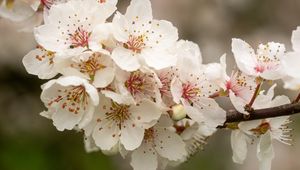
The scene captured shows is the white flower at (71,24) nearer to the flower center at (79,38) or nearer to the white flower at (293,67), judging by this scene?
the flower center at (79,38)

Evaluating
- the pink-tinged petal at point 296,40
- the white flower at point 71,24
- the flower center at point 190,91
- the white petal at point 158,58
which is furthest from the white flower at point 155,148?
the pink-tinged petal at point 296,40

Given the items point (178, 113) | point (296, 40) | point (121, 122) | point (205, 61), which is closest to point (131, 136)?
point (121, 122)

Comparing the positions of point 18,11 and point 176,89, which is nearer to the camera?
point 176,89

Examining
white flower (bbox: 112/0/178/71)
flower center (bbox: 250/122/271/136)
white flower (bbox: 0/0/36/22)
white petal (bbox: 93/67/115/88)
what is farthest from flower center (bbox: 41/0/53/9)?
flower center (bbox: 250/122/271/136)

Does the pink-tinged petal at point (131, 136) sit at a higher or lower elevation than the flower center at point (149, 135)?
higher

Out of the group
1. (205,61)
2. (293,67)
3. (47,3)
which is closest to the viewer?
(293,67)

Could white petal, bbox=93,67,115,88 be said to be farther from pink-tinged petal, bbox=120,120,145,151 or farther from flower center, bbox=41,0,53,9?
flower center, bbox=41,0,53,9

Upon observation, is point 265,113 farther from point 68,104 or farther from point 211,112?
point 68,104
